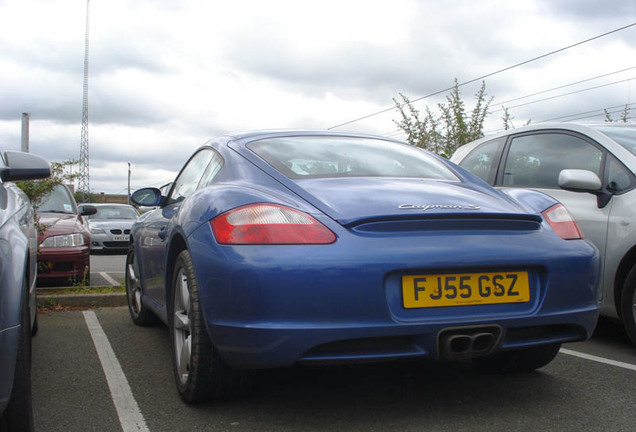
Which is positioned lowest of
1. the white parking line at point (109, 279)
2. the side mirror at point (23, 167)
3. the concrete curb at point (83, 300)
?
the white parking line at point (109, 279)

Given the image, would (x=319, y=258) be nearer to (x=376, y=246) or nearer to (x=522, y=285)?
(x=376, y=246)

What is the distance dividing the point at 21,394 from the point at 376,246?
1.34 meters

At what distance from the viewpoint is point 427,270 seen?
2.54 meters

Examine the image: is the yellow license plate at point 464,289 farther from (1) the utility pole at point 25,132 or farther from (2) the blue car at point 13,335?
(1) the utility pole at point 25,132

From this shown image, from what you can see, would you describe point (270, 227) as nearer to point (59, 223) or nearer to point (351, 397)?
point (351, 397)

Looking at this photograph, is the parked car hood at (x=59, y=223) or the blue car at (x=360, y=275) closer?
the blue car at (x=360, y=275)

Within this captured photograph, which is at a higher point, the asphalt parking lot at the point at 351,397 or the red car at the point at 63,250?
the asphalt parking lot at the point at 351,397

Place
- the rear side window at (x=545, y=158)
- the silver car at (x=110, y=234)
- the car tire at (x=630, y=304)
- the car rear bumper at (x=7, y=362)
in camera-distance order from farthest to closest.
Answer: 1. the silver car at (x=110, y=234)
2. the rear side window at (x=545, y=158)
3. the car tire at (x=630, y=304)
4. the car rear bumper at (x=7, y=362)

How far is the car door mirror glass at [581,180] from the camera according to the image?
4336 mm

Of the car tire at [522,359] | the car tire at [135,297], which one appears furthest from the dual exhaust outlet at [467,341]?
the car tire at [135,297]

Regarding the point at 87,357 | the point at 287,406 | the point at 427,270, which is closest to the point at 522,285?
the point at 427,270

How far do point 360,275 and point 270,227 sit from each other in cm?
40

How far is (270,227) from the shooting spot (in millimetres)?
2566

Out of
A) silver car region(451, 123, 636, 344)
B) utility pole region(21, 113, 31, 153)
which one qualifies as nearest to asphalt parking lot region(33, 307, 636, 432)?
silver car region(451, 123, 636, 344)
